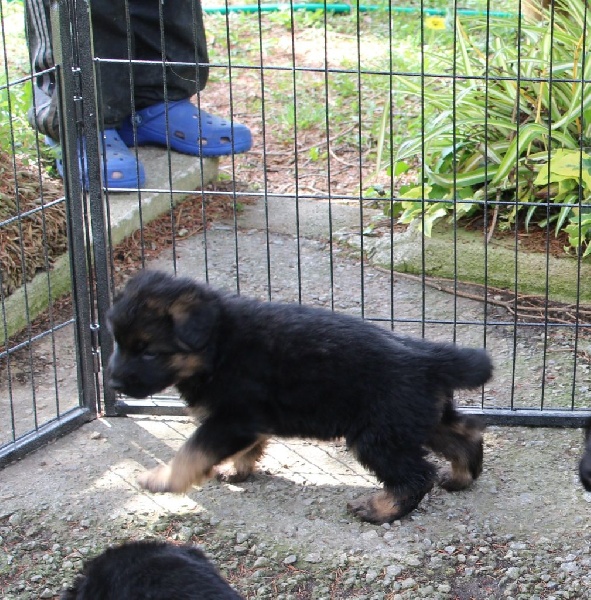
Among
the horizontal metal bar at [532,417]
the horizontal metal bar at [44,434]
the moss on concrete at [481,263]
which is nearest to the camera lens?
the horizontal metal bar at [44,434]

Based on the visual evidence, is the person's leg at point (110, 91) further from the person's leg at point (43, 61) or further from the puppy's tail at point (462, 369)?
the puppy's tail at point (462, 369)

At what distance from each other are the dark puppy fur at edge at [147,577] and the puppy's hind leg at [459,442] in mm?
1385

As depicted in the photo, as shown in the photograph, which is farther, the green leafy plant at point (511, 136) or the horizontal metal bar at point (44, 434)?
the green leafy plant at point (511, 136)

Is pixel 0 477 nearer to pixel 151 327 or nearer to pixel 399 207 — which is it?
pixel 151 327

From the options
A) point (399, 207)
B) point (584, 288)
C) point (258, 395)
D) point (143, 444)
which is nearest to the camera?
point (258, 395)

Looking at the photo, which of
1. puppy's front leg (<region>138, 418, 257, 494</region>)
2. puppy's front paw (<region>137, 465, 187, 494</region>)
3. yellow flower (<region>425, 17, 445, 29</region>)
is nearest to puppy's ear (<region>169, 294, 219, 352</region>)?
puppy's front leg (<region>138, 418, 257, 494</region>)

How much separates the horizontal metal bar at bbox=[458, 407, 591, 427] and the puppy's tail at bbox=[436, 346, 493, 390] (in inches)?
31.5

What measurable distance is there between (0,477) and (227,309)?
1249mm

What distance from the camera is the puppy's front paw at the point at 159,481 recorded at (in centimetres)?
425

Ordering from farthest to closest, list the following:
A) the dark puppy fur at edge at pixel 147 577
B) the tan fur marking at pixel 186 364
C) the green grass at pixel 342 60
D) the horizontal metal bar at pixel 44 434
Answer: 1. the green grass at pixel 342 60
2. the horizontal metal bar at pixel 44 434
3. the tan fur marking at pixel 186 364
4. the dark puppy fur at edge at pixel 147 577

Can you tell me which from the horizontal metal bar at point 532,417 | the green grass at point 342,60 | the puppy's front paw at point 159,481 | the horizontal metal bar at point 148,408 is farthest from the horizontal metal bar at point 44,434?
the green grass at point 342,60

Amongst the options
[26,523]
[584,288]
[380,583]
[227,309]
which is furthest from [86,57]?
[584,288]

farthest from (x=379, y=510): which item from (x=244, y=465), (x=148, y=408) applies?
(x=148, y=408)

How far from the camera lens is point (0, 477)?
4.68 metres
